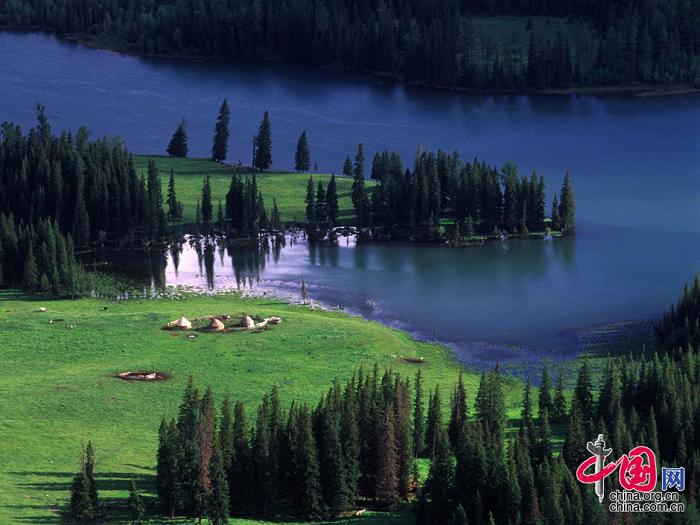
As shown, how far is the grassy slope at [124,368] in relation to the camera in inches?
3415

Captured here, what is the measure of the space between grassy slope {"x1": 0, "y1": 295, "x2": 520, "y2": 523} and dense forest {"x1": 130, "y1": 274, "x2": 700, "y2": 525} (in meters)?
4.73

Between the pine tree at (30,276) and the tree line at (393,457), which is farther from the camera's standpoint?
the pine tree at (30,276)

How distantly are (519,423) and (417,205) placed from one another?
61.2 meters

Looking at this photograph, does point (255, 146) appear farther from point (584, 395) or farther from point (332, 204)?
point (584, 395)

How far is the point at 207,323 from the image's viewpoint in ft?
394

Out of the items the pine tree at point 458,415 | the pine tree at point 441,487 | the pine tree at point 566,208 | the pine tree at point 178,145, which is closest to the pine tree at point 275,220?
the pine tree at point 566,208

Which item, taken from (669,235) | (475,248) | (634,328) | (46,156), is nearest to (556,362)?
(634,328)

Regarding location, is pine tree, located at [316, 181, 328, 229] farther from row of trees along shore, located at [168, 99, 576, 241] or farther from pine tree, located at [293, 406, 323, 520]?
pine tree, located at [293, 406, 323, 520]

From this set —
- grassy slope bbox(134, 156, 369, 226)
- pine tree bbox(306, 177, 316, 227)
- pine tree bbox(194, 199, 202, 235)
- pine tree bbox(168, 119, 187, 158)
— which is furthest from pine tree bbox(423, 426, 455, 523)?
pine tree bbox(168, 119, 187, 158)

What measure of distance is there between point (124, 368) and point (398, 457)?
Result: 1125 inches

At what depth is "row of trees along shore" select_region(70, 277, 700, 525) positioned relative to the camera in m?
81.6

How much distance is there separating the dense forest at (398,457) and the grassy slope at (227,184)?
7067 centimetres

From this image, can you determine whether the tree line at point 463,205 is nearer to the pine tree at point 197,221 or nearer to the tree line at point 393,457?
the pine tree at point 197,221

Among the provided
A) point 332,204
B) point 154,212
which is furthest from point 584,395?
point 154,212
